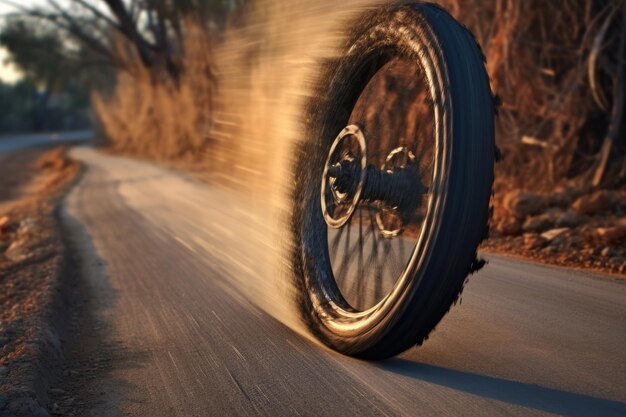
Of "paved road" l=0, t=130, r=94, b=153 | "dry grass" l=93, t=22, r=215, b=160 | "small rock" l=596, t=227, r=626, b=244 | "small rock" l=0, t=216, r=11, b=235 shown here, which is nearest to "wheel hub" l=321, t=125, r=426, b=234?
"small rock" l=596, t=227, r=626, b=244

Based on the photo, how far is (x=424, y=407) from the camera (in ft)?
8.71

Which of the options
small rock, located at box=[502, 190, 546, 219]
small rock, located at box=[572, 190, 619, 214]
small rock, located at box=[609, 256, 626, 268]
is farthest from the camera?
small rock, located at box=[502, 190, 546, 219]

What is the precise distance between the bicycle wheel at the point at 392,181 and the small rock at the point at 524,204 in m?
4.24

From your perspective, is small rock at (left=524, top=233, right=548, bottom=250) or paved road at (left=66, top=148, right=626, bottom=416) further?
small rock at (left=524, top=233, right=548, bottom=250)

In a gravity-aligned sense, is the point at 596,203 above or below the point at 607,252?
above

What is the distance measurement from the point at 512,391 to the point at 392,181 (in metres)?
0.95

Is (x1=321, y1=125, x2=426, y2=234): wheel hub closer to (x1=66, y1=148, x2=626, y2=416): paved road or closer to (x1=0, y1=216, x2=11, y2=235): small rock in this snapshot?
(x1=66, y1=148, x2=626, y2=416): paved road

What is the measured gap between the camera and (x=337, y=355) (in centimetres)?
323

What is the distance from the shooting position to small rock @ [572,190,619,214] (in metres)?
7.11

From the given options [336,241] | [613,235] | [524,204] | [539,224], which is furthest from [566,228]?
[336,241]

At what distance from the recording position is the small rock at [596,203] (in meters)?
7.11

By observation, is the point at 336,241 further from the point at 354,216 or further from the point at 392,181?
the point at 392,181

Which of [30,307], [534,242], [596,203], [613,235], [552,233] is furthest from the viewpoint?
[596,203]

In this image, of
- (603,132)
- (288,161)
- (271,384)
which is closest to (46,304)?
(288,161)
